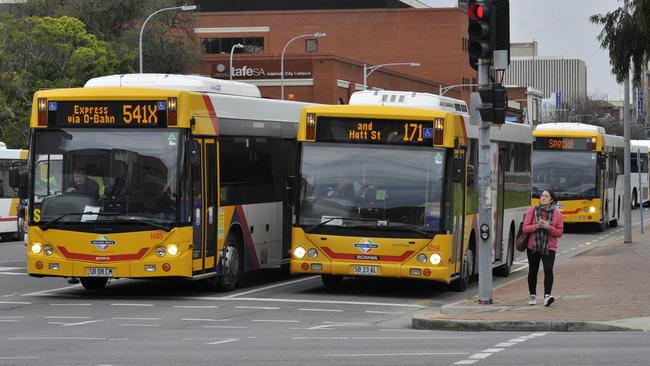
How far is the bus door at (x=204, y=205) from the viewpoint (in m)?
20.2

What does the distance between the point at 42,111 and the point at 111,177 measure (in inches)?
63.4

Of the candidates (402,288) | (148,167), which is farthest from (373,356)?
(402,288)

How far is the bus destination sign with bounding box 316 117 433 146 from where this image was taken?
21.1 metres

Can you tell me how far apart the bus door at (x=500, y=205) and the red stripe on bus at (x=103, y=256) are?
822 cm

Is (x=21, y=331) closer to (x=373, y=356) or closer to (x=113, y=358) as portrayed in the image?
(x=113, y=358)

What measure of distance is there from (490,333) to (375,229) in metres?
4.92

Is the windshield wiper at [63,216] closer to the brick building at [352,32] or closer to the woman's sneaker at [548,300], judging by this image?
the woman's sneaker at [548,300]

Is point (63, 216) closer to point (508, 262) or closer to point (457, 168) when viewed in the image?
point (457, 168)

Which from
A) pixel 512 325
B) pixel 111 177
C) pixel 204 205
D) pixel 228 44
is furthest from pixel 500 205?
pixel 228 44

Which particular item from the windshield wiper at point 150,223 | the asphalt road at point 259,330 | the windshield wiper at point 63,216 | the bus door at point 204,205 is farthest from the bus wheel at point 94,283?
the windshield wiper at point 150,223

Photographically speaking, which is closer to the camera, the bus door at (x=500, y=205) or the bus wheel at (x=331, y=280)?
the bus wheel at (x=331, y=280)

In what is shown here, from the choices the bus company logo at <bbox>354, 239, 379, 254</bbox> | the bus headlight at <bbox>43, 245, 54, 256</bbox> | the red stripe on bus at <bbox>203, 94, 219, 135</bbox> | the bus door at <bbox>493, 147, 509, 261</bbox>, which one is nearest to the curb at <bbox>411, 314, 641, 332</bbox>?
the bus company logo at <bbox>354, 239, 379, 254</bbox>

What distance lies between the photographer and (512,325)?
16.6m

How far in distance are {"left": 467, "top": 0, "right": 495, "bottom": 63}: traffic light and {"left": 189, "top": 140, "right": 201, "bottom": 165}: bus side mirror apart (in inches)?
177
